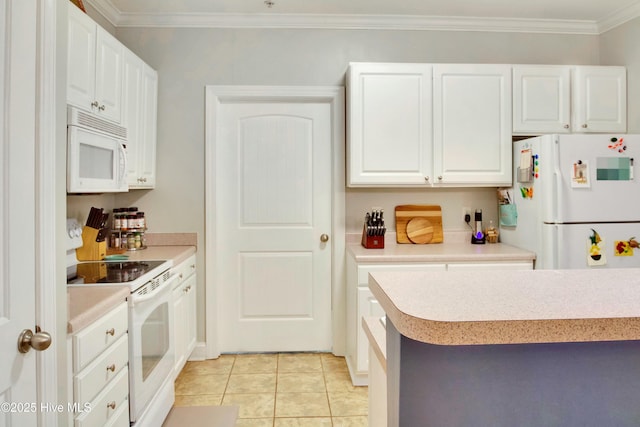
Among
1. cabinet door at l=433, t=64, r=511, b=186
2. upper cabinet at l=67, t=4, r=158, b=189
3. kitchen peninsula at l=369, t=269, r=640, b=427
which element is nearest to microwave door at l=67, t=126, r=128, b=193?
A: upper cabinet at l=67, t=4, r=158, b=189

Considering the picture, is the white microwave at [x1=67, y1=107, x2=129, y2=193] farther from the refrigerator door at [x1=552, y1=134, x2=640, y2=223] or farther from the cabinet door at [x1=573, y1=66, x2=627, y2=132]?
the cabinet door at [x1=573, y1=66, x2=627, y2=132]

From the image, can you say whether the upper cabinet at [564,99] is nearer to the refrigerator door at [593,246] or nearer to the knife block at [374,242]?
the refrigerator door at [593,246]

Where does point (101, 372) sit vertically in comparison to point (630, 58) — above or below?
below

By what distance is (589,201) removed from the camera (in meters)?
2.50

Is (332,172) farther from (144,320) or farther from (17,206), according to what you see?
(17,206)

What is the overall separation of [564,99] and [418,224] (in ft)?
4.37

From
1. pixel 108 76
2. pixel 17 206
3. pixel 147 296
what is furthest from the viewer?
pixel 108 76

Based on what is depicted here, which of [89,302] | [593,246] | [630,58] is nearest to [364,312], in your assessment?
[593,246]

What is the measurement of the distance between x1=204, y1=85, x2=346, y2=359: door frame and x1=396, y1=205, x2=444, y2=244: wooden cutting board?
1.46 ft

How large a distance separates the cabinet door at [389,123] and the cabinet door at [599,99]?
1.06m

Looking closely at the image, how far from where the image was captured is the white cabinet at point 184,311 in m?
2.59

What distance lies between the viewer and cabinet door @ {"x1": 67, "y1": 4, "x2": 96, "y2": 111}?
6.34ft

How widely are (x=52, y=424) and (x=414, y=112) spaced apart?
8.32ft

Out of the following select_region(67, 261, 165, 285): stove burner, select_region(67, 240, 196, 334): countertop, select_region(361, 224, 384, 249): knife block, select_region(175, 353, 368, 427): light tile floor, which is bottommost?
select_region(175, 353, 368, 427): light tile floor
